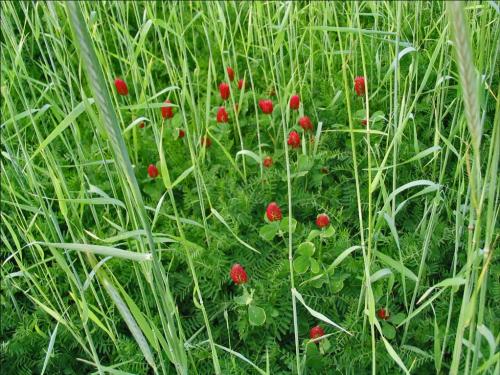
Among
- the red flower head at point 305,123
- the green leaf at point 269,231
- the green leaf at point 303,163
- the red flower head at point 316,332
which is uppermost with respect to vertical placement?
the red flower head at point 305,123

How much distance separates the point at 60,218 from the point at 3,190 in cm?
23

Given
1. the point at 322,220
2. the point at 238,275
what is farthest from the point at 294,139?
the point at 238,275

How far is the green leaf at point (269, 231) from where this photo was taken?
1.47 metres

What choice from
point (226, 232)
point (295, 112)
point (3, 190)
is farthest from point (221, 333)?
point (3, 190)

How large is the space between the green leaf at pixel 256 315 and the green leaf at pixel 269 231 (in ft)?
0.59

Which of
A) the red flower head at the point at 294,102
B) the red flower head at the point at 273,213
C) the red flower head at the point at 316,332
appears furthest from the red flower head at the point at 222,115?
the red flower head at the point at 316,332

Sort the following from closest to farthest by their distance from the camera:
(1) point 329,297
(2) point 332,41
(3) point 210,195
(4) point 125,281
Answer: (1) point 329,297 → (4) point 125,281 → (3) point 210,195 → (2) point 332,41

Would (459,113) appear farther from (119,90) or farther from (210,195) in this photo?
(119,90)

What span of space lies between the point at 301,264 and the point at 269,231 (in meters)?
0.13

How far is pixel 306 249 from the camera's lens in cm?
137

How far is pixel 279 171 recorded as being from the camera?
169 cm

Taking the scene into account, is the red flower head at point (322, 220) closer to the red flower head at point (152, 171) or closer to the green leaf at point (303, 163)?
the green leaf at point (303, 163)

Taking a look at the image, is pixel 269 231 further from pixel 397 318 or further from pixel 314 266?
pixel 397 318

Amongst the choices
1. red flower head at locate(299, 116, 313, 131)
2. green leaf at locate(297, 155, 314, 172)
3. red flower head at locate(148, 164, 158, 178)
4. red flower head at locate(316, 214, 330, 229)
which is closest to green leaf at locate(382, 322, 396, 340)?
red flower head at locate(316, 214, 330, 229)
